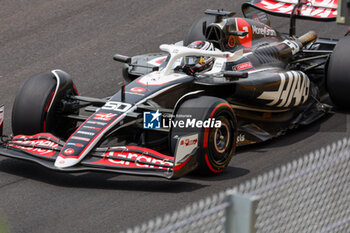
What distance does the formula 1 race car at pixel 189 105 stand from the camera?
24.3ft

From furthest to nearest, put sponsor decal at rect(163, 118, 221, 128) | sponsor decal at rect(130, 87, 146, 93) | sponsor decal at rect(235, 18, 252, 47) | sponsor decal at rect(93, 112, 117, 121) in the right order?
sponsor decal at rect(235, 18, 252, 47), sponsor decal at rect(130, 87, 146, 93), sponsor decal at rect(93, 112, 117, 121), sponsor decal at rect(163, 118, 221, 128)

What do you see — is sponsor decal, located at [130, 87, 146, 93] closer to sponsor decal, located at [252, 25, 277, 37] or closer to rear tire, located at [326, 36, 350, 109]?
sponsor decal, located at [252, 25, 277, 37]

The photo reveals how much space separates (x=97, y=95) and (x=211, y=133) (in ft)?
12.2

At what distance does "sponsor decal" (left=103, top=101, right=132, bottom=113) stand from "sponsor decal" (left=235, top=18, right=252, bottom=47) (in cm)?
246

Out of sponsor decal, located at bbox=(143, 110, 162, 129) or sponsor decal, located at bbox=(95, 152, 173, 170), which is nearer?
sponsor decal, located at bbox=(95, 152, 173, 170)

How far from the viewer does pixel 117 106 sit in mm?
7875

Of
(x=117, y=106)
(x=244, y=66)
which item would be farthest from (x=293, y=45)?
(x=117, y=106)

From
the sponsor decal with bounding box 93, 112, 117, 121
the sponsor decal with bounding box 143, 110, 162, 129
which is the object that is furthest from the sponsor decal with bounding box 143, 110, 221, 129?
the sponsor decal with bounding box 93, 112, 117, 121

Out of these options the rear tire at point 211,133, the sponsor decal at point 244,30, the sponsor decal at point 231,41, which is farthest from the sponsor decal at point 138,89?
the sponsor decal at point 244,30

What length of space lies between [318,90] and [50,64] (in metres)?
4.64

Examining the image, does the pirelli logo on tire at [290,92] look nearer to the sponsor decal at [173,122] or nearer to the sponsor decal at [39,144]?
the sponsor decal at [173,122]

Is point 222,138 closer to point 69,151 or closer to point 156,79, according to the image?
point 156,79

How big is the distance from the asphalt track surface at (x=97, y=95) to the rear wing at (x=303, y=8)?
1.63 m

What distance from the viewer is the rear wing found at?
10.7 meters
